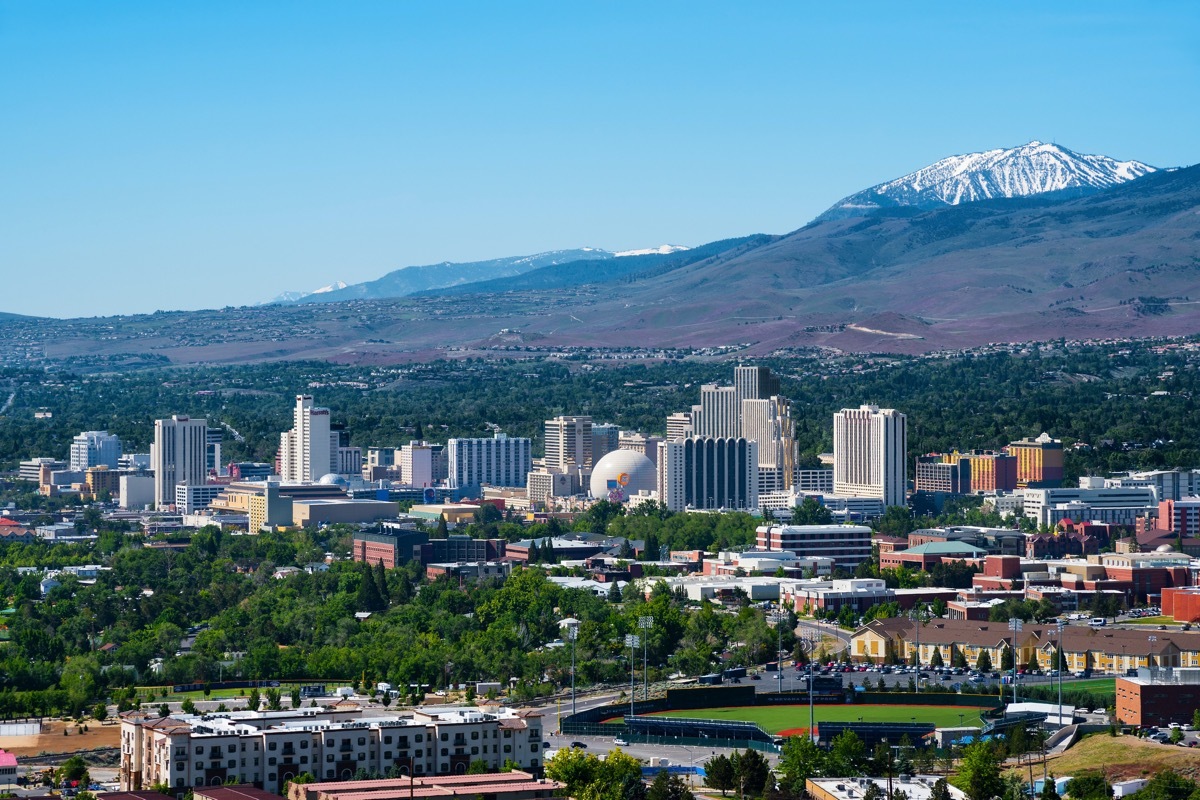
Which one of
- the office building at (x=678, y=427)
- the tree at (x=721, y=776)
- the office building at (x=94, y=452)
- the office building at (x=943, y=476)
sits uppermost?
the office building at (x=678, y=427)

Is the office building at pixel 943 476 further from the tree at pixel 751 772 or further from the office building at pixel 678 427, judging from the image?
the tree at pixel 751 772

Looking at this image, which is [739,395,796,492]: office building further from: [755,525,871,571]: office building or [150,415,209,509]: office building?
[755,525,871,571]: office building

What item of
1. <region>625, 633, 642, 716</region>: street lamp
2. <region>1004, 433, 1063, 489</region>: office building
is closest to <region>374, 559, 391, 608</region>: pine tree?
<region>625, 633, 642, 716</region>: street lamp

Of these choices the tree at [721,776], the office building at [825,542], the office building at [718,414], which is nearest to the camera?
the tree at [721,776]

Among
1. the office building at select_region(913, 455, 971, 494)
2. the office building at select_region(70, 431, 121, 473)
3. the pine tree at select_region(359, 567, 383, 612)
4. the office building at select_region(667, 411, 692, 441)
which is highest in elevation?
the office building at select_region(667, 411, 692, 441)

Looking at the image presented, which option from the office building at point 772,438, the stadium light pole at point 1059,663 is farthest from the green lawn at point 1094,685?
the office building at point 772,438

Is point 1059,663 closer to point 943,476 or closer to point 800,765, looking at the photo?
point 800,765
